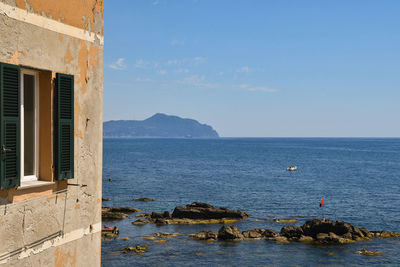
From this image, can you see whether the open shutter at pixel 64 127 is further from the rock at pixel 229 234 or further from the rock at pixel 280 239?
the rock at pixel 280 239

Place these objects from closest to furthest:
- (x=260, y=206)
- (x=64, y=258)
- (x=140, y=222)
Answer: (x=64, y=258), (x=140, y=222), (x=260, y=206)

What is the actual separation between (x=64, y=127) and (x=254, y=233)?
109 feet

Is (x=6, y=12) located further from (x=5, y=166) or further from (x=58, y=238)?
(x=58, y=238)

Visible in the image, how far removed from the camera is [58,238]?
723 cm

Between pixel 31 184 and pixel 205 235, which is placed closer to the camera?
pixel 31 184

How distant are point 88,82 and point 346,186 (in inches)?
2847

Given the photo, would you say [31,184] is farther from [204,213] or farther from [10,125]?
[204,213]

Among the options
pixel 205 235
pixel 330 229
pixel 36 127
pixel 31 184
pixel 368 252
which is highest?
pixel 36 127

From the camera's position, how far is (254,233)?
38.5 m

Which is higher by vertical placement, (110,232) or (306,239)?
(110,232)

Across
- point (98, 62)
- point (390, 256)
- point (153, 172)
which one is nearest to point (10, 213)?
point (98, 62)

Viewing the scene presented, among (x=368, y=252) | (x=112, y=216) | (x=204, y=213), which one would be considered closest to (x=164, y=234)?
(x=204, y=213)

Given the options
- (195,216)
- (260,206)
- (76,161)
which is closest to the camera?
(76,161)

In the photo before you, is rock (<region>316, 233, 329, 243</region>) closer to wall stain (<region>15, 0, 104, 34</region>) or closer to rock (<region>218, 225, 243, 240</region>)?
rock (<region>218, 225, 243, 240</region>)
